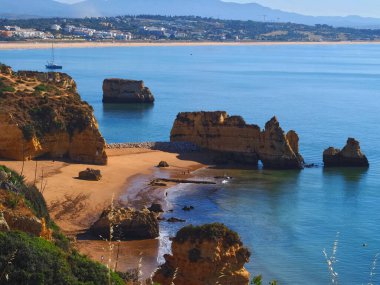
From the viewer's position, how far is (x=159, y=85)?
9738 centimetres

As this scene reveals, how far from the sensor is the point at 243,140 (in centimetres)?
4559

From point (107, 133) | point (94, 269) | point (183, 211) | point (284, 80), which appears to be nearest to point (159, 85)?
point (284, 80)

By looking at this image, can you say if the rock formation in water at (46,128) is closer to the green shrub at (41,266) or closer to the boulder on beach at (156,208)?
the boulder on beach at (156,208)

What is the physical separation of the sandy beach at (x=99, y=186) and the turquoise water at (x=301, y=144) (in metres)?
2.43

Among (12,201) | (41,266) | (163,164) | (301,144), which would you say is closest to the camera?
(41,266)

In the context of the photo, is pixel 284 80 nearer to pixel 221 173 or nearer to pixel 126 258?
pixel 221 173

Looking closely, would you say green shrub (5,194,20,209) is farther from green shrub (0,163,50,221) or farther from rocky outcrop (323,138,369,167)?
rocky outcrop (323,138,369,167)

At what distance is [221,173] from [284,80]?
68738 mm

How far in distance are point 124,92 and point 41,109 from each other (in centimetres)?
3585

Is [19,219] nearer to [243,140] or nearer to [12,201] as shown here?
[12,201]

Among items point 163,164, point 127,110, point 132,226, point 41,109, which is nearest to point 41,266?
point 132,226

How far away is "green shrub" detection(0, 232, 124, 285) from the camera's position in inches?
523

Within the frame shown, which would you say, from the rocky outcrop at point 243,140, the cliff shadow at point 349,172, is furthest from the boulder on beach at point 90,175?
the cliff shadow at point 349,172

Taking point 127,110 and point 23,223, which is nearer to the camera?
point 23,223
